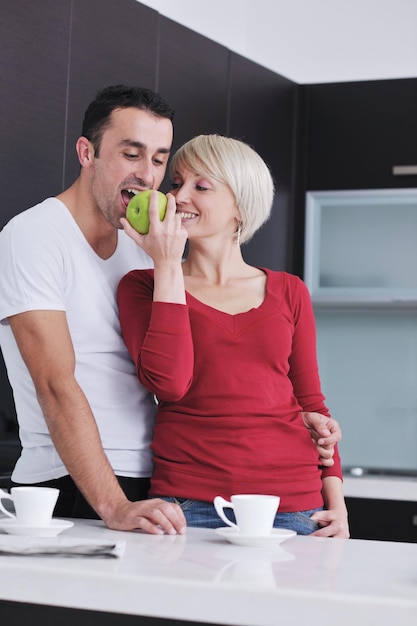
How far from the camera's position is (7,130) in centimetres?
A: 215

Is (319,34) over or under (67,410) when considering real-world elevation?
over

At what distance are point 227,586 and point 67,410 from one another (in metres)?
0.66

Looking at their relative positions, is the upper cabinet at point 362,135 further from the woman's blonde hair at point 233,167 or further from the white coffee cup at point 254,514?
the white coffee cup at point 254,514

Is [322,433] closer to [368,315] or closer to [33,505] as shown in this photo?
[33,505]

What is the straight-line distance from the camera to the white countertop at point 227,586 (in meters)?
0.91

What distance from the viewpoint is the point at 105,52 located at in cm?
246

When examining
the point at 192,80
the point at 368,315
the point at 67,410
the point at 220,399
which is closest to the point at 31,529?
the point at 67,410

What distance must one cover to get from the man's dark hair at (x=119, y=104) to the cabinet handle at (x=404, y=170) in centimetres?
143

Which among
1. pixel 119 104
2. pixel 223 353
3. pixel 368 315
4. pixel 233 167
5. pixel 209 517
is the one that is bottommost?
pixel 209 517

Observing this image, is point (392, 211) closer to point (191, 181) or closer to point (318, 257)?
point (318, 257)

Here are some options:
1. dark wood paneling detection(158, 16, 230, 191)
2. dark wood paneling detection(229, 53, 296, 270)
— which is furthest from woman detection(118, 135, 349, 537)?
dark wood paneling detection(229, 53, 296, 270)

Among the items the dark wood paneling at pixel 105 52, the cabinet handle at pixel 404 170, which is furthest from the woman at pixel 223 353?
the cabinet handle at pixel 404 170

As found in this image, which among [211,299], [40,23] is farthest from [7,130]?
[211,299]

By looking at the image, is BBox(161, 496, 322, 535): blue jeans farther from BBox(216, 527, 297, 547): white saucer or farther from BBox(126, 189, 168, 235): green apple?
BBox(126, 189, 168, 235): green apple
